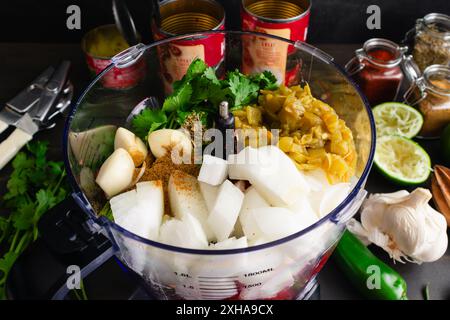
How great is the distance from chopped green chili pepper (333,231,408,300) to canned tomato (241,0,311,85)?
407 millimetres

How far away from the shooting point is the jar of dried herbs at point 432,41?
1308 mm

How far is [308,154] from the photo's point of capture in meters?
0.90

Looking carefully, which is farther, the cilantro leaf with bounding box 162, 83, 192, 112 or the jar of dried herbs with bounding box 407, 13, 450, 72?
the jar of dried herbs with bounding box 407, 13, 450, 72

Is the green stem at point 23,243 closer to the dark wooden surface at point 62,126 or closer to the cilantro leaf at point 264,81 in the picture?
the dark wooden surface at point 62,126

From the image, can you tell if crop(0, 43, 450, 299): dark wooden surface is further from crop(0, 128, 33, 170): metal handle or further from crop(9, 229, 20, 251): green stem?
crop(9, 229, 20, 251): green stem

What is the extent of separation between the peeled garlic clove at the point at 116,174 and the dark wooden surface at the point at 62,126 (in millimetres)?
395

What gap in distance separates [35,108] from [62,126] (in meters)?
0.08

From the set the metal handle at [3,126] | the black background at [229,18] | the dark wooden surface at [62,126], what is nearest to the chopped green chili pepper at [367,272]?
the dark wooden surface at [62,126]

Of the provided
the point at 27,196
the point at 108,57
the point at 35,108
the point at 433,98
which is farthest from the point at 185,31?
the point at 433,98

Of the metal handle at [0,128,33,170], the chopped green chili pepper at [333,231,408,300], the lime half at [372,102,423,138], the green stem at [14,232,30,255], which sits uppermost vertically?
the metal handle at [0,128,33,170]

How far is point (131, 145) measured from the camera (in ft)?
3.01

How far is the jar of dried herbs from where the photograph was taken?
1308 mm

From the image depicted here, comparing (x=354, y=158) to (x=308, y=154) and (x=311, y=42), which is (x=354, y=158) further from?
(x=311, y=42)

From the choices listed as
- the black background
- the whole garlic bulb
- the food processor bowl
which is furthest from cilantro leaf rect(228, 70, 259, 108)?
the black background
